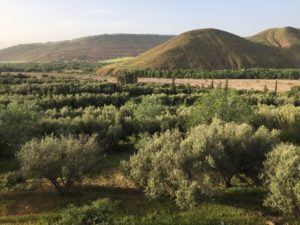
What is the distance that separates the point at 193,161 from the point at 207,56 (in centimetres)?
16179

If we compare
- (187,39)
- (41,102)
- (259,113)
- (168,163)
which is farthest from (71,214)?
(187,39)

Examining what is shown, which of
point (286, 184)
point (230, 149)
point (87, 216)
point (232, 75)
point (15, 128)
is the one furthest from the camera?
point (232, 75)

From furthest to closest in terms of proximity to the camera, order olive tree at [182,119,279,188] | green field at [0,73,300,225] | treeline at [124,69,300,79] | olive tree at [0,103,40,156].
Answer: treeline at [124,69,300,79] → olive tree at [0,103,40,156] → olive tree at [182,119,279,188] → green field at [0,73,300,225]

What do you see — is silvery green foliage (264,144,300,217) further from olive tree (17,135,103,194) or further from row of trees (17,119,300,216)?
olive tree (17,135,103,194)

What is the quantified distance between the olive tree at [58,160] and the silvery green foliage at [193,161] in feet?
8.27

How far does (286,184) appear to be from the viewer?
63.2 feet

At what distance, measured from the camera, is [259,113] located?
4375 centimetres

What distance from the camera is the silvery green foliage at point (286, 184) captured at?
19000 mm

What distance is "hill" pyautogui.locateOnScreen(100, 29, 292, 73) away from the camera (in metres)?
171

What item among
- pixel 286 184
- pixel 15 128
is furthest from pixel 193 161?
pixel 15 128

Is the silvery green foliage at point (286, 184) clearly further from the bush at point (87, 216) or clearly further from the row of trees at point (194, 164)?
the bush at point (87, 216)

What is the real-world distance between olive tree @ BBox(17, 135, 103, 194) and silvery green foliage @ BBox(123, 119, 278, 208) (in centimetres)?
252

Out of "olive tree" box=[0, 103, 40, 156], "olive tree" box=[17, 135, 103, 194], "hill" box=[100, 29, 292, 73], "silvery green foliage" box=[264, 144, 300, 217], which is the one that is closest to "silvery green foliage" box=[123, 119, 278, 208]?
"olive tree" box=[17, 135, 103, 194]

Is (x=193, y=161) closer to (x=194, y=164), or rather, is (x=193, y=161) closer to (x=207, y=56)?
(x=194, y=164)
